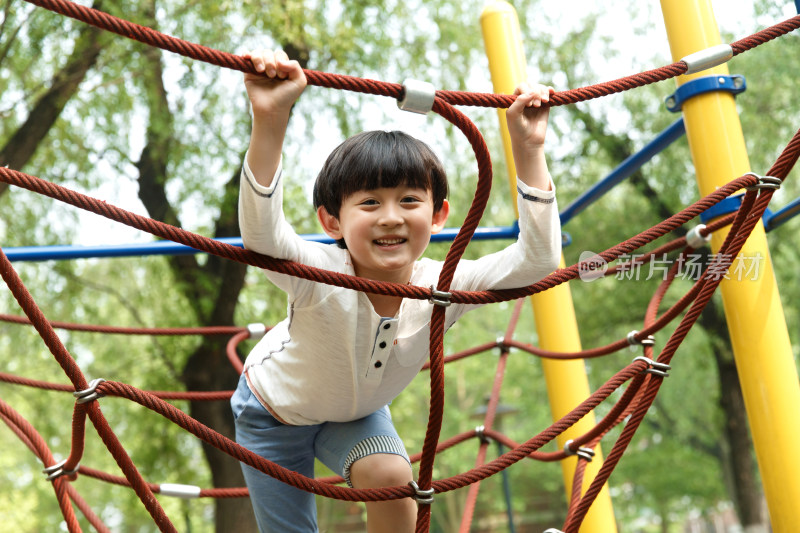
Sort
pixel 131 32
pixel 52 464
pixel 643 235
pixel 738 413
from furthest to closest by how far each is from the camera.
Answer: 1. pixel 738 413
2. pixel 52 464
3. pixel 643 235
4. pixel 131 32

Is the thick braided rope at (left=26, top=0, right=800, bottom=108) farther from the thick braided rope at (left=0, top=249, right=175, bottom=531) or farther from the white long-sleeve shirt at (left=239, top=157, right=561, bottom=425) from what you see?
the thick braided rope at (left=0, top=249, right=175, bottom=531)

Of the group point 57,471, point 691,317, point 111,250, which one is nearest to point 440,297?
point 691,317

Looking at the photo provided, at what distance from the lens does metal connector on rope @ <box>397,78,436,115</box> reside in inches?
38.9

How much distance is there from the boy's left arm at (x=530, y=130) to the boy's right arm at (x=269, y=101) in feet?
0.97

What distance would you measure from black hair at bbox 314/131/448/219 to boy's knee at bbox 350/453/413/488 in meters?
0.41

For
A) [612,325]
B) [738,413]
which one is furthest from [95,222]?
[738,413]

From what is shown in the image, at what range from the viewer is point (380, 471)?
129cm

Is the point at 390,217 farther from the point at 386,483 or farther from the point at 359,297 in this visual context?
the point at 386,483

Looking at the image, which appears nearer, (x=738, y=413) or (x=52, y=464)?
(x=52, y=464)

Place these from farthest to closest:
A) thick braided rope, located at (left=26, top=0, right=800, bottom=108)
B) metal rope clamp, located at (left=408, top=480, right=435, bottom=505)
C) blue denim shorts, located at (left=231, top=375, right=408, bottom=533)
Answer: blue denim shorts, located at (left=231, top=375, right=408, bottom=533) → metal rope clamp, located at (left=408, top=480, right=435, bottom=505) → thick braided rope, located at (left=26, top=0, right=800, bottom=108)

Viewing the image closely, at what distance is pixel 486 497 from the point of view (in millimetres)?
13055

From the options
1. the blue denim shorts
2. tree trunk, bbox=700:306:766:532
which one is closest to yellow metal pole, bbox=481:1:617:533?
the blue denim shorts

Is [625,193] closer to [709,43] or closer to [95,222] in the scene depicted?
[95,222]

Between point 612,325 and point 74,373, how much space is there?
632 centimetres
